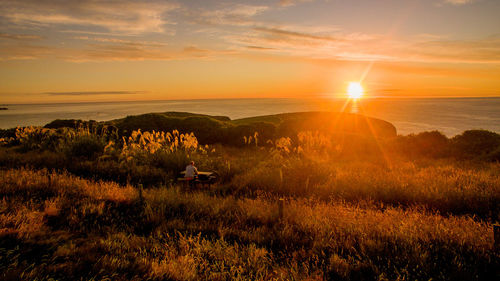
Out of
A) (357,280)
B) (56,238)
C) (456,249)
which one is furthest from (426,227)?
(56,238)

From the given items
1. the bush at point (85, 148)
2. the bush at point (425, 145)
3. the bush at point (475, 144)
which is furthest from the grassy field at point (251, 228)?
the bush at point (475, 144)

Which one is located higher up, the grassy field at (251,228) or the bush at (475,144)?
the bush at (475,144)

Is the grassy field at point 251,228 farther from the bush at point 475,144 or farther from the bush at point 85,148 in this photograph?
the bush at point 475,144

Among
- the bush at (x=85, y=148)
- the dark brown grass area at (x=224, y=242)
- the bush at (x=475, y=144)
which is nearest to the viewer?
the dark brown grass area at (x=224, y=242)

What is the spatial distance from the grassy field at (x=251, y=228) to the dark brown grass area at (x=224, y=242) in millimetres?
25

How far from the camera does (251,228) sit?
5.62 m

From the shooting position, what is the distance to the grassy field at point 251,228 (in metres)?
3.92

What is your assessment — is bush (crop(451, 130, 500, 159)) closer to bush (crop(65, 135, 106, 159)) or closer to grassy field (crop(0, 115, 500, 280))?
grassy field (crop(0, 115, 500, 280))

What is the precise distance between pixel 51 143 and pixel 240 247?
13.6 meters

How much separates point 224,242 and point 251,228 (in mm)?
1003

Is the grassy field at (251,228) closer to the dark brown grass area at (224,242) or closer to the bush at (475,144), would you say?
the dark brown grass area at (224,242)

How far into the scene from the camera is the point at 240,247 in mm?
4742

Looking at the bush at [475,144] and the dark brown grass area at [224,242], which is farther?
the bush at [475,144]

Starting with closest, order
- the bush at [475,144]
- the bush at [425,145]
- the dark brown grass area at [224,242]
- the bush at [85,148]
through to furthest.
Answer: the dark brown grass area at [224,242], the bush at [85,148], the bush at [475,144], the bush at [425,145]
